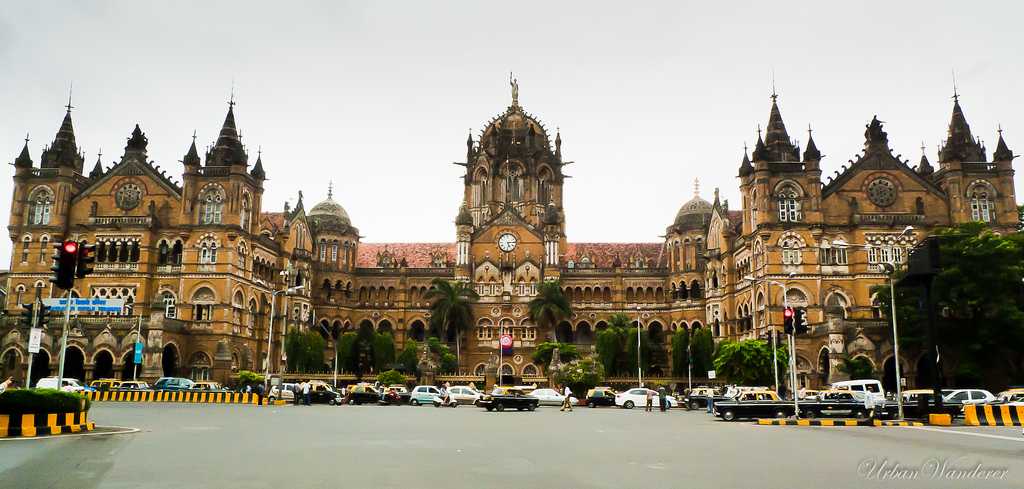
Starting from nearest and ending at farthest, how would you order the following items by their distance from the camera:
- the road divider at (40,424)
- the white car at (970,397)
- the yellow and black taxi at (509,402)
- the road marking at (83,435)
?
the road marking at (83,435), the road divider at (40,424), the white car at (970,397), the yellow and black taxi at (509,402)

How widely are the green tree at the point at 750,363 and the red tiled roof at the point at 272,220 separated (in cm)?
4332

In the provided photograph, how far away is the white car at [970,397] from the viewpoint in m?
35.6

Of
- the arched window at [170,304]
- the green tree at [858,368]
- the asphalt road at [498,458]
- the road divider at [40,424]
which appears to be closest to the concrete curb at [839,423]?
the asphalt road at [498,458]

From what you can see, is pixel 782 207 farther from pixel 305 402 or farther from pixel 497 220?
pixel 305 402

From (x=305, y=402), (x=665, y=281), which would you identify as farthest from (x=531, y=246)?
(x=305, y=402)

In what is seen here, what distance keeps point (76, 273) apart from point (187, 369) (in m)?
41.3

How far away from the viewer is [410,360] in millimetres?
67000

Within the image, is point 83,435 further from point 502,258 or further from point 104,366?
point 502,258

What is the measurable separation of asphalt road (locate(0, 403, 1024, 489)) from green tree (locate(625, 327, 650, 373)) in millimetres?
43276

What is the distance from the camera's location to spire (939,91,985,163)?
201 feet

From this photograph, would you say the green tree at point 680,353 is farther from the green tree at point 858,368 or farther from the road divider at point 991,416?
the road divider at point 991,416

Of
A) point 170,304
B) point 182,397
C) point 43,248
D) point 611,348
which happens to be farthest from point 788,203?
point 43,248

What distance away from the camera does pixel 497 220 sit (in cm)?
7919

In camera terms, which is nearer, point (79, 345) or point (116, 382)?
point (116, 382)
